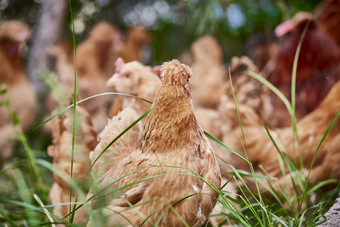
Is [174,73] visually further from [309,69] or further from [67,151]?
[309,69]

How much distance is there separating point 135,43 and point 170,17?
67 cm

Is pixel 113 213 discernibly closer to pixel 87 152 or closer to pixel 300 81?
pixel 87 152

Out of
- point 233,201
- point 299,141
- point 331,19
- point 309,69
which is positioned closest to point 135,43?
point 331,19

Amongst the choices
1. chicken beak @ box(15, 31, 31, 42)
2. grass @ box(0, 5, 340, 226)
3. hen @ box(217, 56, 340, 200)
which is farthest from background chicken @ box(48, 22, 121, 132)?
grass @ box(0, 5, 340, 226)

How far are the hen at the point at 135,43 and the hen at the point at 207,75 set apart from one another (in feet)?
4.22

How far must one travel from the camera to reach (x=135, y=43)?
17.9 ft

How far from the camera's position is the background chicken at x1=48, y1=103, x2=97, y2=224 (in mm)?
1859

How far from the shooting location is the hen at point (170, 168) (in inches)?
48.4

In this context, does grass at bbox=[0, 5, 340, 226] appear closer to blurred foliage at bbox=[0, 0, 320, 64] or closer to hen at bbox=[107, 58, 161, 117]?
hen at bbox=[107, 58, 161, 117]

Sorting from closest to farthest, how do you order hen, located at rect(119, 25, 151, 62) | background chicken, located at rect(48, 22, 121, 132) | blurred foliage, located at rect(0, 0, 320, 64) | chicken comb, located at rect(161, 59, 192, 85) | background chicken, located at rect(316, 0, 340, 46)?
1. chicken comb, located at rect(161, 59, 192, 85)
2. background chicken, located at rect(316, 0, 340, 46)
3. background chicken, located at rect(48, 22, 121, 132)
4. blurred foliage, located at rect(0, 0, 320, 64)
5. hen, located at rect(119, 25, 151, 62)

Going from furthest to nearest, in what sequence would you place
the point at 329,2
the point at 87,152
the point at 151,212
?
the point at 329,2 → the point at 87,152 → the point at 151,212

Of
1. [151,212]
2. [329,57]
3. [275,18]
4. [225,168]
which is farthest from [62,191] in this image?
[275,18]

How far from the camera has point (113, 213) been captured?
4.25 ft

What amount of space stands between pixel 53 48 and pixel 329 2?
3.35 metres
